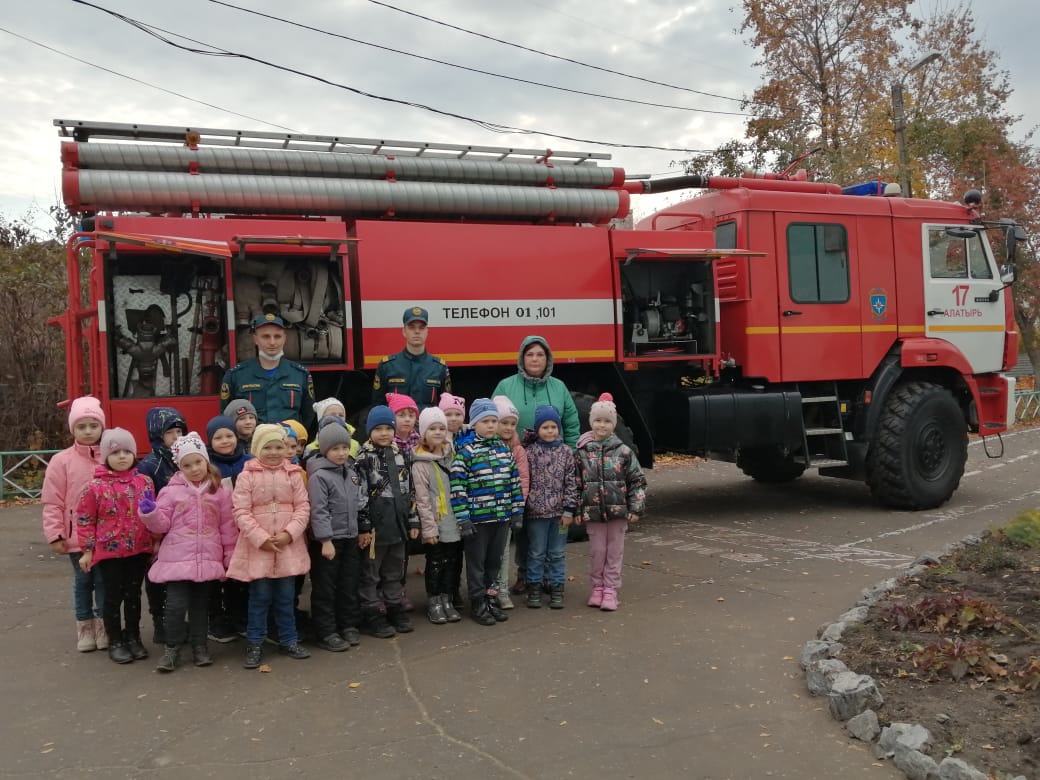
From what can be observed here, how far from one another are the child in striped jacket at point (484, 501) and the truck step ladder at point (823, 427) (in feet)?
15.2

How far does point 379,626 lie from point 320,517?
2.80 ft

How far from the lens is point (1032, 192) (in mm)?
23000

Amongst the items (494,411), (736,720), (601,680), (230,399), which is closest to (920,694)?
(736,720)

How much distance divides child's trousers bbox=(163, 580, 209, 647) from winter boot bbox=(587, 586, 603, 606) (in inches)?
97.8

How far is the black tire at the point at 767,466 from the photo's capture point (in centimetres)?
1123

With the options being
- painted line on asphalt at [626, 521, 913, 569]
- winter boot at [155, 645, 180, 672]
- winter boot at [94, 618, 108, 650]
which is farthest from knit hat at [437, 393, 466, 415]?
painted line on asphalt at [626, 521, 913, 569]

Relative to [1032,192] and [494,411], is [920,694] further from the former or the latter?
[1032,192]

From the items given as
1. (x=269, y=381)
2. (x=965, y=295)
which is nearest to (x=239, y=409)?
(x=269, y=381)

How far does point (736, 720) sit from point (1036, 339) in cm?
2893

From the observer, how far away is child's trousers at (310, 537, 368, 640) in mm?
5344

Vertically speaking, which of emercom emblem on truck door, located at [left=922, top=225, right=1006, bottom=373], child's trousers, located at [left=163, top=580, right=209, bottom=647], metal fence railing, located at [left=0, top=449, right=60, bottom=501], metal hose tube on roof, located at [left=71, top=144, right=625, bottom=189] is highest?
metal hose tube on roof, located at [left=71, top=144, right=625, bottom=189]

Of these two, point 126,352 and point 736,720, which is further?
point 126,352

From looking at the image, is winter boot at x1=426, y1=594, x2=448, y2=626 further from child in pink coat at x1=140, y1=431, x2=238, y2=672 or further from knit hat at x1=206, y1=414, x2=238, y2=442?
knit hat at x1=206, y1=414, x2=238, y2=442

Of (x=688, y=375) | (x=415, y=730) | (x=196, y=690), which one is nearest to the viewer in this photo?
(x=415, y=730)
